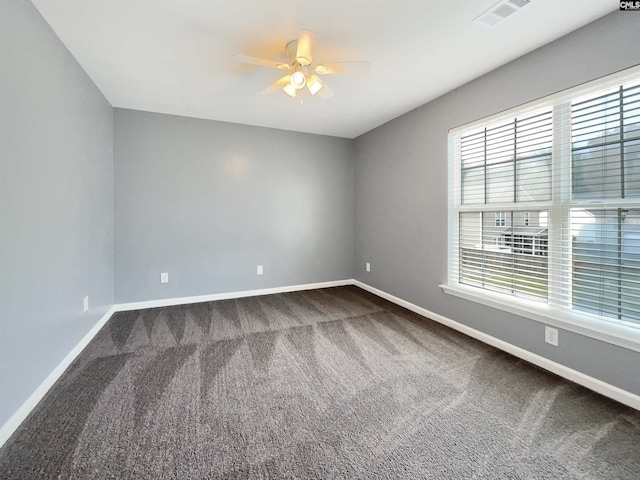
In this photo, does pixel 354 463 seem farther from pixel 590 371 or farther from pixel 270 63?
pixel 270 63

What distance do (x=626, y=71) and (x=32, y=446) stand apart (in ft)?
12.8

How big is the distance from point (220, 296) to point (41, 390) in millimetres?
2106

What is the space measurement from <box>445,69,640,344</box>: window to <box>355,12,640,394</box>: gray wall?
0.15m

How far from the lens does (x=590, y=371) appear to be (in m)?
1.86

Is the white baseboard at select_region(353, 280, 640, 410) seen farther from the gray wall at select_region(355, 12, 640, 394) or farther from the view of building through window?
the view of building through window

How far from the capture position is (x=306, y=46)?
5.91 ft

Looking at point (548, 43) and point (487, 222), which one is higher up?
point (548, 43)

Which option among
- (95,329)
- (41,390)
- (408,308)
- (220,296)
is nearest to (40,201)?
(41,390)

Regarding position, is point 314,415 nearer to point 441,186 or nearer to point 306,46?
point 306,46

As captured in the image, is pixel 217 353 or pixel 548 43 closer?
pixel 548 43

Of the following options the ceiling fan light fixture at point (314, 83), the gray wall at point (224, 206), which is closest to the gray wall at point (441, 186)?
the gray wall at point (224, 206)

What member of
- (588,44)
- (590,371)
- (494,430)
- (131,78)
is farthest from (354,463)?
(131,78)

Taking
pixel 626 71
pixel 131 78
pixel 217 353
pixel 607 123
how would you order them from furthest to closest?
1. pixel 131 78
2. pixel 217 353
3. pixel 607 123
4. pixel 626 71

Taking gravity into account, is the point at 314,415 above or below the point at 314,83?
below
